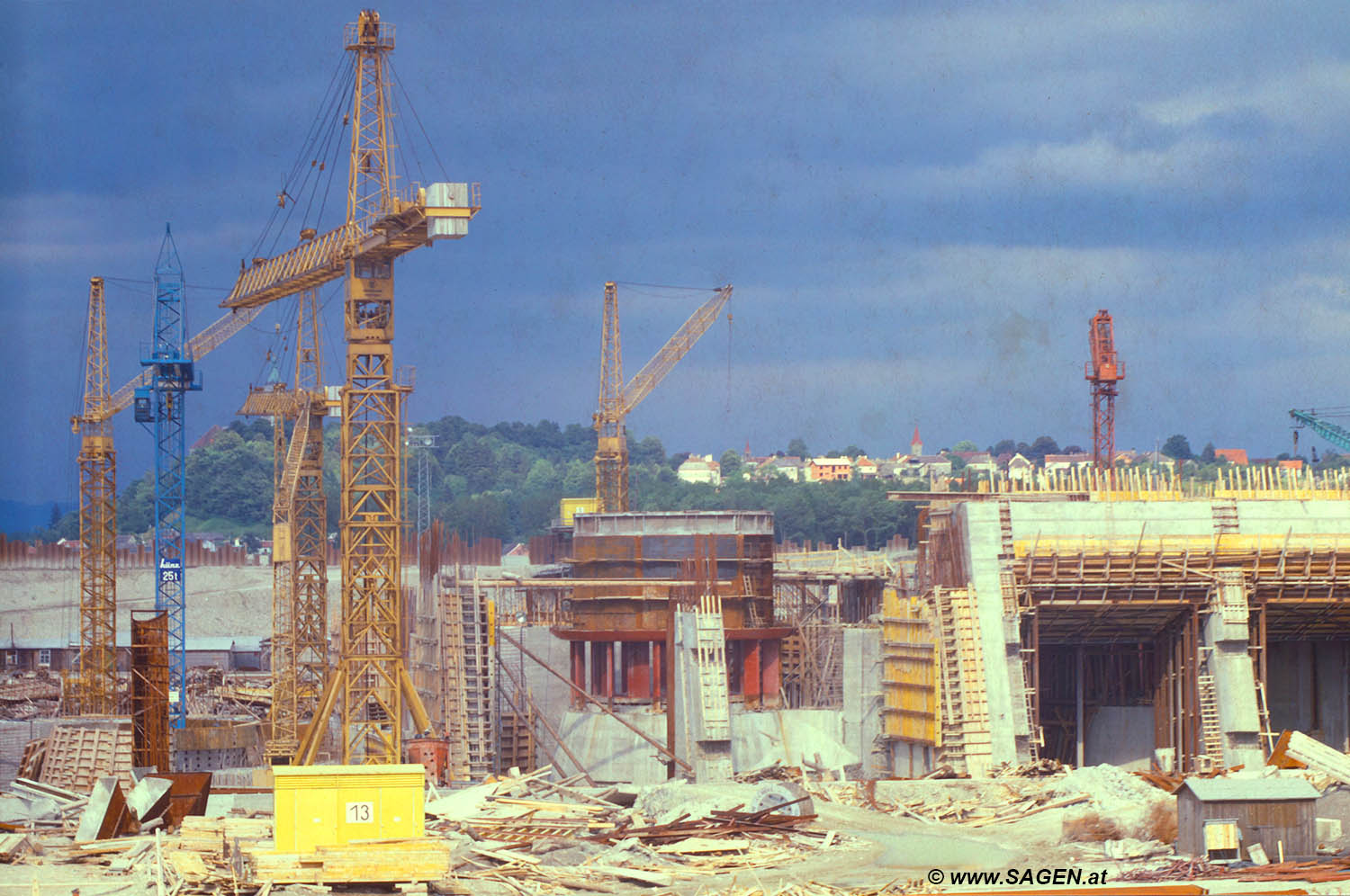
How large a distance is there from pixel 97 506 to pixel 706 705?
42652 millimetres

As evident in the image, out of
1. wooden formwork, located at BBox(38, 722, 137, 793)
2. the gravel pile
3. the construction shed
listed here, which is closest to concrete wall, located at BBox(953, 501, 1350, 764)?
the gravel pile

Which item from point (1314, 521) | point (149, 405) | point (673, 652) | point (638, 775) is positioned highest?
point (149, 405)

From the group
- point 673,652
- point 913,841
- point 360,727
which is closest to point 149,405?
point 360,727

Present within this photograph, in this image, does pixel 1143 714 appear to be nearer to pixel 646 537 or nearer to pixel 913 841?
pixel 646 537

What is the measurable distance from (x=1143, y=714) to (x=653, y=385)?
7497cm

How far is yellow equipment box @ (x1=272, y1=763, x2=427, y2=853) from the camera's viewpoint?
30.0 metres

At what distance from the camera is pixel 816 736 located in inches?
2346

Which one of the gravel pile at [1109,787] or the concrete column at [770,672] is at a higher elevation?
the concrete column at [770,672]

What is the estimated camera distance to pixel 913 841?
1353 inches

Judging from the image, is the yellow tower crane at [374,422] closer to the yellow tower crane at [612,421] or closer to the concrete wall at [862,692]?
the concrete wall at [862,692]

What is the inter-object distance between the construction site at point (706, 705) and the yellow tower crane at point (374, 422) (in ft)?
0.47

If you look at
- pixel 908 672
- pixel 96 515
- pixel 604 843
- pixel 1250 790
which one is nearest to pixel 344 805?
pixel 604 843

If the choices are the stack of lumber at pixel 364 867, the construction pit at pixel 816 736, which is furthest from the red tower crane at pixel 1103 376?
the stack of lumber at pixel 364 867

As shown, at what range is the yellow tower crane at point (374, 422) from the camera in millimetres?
52547
